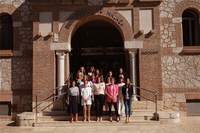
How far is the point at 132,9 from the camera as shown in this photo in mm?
10148

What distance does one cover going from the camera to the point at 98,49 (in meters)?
13.1

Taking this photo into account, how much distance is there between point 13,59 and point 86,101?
5.24 meters

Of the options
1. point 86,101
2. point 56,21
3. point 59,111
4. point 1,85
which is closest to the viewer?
point 86,101

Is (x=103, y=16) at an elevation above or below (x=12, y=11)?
below

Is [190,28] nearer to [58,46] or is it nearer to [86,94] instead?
[86,94]

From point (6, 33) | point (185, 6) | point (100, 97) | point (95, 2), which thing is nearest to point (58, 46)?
point (95, 2)

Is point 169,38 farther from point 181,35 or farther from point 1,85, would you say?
point 1,85

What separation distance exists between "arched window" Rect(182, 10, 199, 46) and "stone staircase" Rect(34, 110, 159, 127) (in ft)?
16.2

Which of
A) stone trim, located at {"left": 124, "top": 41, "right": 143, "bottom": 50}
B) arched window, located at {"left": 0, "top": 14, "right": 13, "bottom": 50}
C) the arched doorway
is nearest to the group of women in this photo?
stone trim, located at {"left": 124, "top": 41, "right": 143, "bottom": 50}

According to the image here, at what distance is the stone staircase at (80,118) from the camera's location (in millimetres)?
8031

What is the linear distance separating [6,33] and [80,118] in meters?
6.78

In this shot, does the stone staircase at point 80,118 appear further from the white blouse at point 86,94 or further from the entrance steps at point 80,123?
the white blouse at point 86,94

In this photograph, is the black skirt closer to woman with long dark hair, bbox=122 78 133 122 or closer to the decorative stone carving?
woman with long dark hair, bbox=122 78 133 122

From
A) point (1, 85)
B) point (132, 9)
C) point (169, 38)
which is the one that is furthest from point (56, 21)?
point (169, 38)
